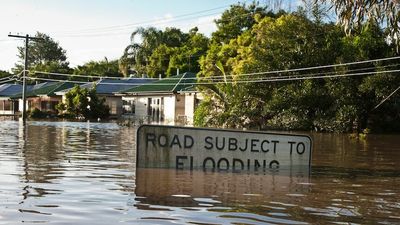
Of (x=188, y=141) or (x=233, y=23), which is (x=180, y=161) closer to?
(x=188, y=141)

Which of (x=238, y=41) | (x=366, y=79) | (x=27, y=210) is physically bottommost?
(x=27, y=210)

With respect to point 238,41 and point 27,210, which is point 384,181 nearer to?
point 27,210

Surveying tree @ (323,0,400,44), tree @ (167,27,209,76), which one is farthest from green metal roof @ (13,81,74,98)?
tree @ (323,0,400,44)

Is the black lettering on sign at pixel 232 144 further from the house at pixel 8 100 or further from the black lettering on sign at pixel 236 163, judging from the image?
the house at pixel 8 100

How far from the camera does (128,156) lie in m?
18.0

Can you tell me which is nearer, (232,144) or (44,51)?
(232,144)

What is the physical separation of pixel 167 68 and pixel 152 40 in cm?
437

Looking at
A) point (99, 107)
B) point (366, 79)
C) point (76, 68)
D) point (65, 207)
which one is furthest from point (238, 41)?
point (76, 68)

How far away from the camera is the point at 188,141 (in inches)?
503

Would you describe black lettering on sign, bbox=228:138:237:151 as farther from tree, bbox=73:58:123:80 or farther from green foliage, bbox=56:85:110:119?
tree, bbox=73:58:123:80

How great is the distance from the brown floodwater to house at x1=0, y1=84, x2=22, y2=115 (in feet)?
206

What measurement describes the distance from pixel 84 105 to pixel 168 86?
10.2 metres

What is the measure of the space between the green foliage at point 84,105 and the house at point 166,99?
2791mm

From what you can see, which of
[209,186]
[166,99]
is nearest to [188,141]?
[209,186]
